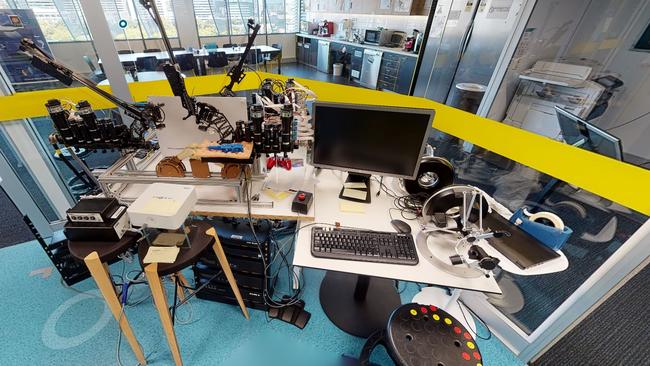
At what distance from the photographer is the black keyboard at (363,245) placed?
111cm

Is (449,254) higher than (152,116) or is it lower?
lower

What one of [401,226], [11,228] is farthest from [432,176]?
[11,228]

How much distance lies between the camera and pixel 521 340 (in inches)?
58.9

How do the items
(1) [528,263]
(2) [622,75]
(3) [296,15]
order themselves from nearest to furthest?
(1) [528,263] → (2) [622,75] → (3) [296,15]

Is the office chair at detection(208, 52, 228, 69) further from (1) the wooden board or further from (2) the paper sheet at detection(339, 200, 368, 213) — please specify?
(2) the paper sheet at detection(339, 200, 368, 213)

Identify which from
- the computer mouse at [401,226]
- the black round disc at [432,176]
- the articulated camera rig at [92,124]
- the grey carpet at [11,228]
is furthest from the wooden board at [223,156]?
the grey carpet at [11,228]

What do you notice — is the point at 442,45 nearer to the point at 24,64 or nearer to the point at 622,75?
the point at 622,75

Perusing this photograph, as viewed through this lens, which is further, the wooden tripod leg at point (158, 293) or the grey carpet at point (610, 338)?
the grey carpet at point (610, 338)

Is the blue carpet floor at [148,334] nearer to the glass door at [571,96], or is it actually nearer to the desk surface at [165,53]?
the glass door at [571,96]

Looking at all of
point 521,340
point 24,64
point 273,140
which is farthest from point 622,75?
point 24,64

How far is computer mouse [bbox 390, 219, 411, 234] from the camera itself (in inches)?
49.5

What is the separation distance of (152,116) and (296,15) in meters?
8.35

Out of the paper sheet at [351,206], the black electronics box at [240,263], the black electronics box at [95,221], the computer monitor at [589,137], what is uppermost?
the computer monitor at [589,137]

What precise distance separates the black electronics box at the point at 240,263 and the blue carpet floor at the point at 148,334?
0.31 ft
